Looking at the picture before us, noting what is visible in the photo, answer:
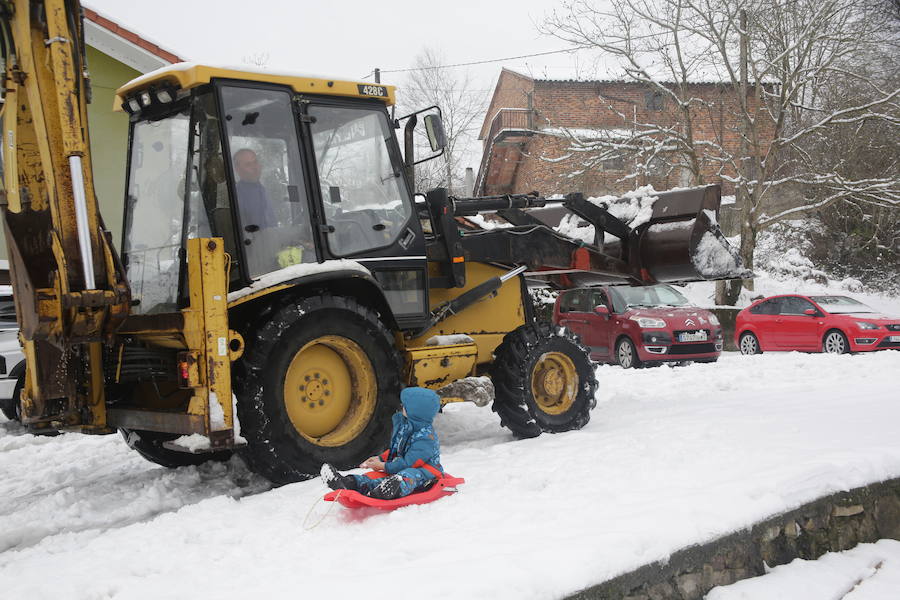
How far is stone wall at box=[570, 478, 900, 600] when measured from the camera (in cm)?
409

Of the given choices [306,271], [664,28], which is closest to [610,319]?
[306,271]

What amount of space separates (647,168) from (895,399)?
15745 mm

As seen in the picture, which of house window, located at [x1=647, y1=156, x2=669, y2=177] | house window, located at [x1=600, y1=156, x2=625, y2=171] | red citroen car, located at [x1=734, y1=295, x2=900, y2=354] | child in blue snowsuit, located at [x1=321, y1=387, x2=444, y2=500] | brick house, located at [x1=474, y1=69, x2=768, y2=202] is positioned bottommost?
red citroen car, located at [x1=734, y1=295, x2=900, y2=354]

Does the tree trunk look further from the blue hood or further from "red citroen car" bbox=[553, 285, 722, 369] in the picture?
the blue hood

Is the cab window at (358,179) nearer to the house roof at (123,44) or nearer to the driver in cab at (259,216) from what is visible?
the driver in cab at (259,216)

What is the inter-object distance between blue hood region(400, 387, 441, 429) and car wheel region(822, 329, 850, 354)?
465 inches

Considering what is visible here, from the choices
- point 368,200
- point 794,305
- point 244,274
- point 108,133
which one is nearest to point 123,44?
point 108,133

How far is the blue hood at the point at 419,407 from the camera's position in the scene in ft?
17.3

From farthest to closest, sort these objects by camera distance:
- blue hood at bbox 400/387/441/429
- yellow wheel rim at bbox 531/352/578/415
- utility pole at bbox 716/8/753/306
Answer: utility pole at bbox 716/8/753/306 → yellow wheel rim at bbox 531/352/578/415 → blue hood at bbox 400/387/441/429

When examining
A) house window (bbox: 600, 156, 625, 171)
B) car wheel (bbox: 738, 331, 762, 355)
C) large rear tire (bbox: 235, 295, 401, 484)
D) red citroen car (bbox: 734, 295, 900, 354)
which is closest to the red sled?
large rear tire (bbox: 235, 295, 401, 484)

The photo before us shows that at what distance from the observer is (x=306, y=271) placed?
573 centimetres

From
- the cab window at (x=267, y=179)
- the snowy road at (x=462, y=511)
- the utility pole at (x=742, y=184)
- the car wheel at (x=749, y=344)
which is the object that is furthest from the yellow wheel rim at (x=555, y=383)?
the utility pole at (x=742, y=184)

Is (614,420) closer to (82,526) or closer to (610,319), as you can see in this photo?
(82,526)

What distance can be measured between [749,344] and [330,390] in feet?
42.7
